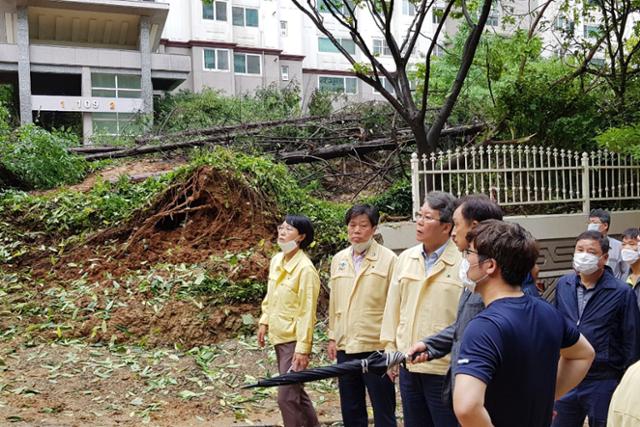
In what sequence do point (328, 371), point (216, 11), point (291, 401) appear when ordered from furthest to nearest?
point (216, 11) → point (291, 401) → point (328, 371)

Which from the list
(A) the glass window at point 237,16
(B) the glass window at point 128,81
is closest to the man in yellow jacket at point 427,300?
(B) the glass window at point 128,81

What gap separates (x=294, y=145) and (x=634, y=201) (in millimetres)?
6536

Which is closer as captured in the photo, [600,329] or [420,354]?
[420,354]

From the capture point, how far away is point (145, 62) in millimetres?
29938

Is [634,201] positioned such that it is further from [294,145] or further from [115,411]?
[115,411]

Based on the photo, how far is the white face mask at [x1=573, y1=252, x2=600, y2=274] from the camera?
Answer: 14.6ft

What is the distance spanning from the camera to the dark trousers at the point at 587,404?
4309 millimetres

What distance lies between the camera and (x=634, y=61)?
512 inches

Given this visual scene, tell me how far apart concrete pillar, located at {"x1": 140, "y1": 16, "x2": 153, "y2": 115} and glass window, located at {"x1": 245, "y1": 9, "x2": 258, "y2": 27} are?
6125mm

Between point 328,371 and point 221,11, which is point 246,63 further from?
point 328,371

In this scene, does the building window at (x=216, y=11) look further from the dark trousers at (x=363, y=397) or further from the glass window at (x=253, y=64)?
the dark trousers at (x=363, y=397)

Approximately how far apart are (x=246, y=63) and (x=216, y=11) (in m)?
2.96

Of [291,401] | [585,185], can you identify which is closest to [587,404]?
[291,401]

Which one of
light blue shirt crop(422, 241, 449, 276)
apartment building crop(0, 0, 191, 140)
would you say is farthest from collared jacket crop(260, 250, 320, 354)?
apartment building crop(0, 0, 191, 140)
